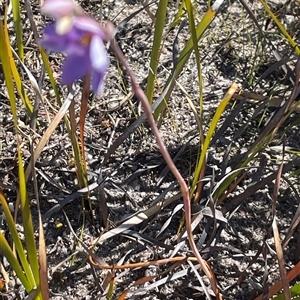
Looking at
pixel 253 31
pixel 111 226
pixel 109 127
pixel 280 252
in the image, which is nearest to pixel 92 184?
pixel 111 226

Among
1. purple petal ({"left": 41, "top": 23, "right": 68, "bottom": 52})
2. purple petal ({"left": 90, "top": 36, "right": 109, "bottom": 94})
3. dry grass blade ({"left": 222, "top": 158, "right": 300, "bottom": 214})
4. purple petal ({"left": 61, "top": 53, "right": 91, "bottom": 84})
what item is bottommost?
purple petal ({"left": 90, "top": 36, "right": 109, "bottom": 94})

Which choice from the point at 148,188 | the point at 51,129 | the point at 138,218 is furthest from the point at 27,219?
the point at 148,188

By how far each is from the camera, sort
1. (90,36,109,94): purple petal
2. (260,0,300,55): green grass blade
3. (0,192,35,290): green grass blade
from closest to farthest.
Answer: (90,36,109,94): purple petal
(0,192,35,290): green grass blade
(260,0,300,55): green grass blade

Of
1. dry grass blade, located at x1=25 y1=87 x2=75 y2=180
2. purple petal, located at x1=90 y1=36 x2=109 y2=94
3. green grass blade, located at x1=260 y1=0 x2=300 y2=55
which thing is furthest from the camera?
green grass blade, located at x1=260 y1=0 x2=300 y2=55

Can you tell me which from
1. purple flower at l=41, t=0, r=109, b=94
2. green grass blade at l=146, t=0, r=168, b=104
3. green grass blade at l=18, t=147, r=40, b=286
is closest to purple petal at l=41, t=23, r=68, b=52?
purple flower at l=41, t=0, r=109, b=94

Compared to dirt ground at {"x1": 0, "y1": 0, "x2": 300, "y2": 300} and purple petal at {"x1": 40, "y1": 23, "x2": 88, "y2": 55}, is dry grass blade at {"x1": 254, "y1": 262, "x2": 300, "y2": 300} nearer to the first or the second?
dirt ground at {"x1": 0, "y1": 0, "x2": 300, "y2": 300}

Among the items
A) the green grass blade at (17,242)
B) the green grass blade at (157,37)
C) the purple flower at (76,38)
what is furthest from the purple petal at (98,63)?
the green grass blade at (157,37)
